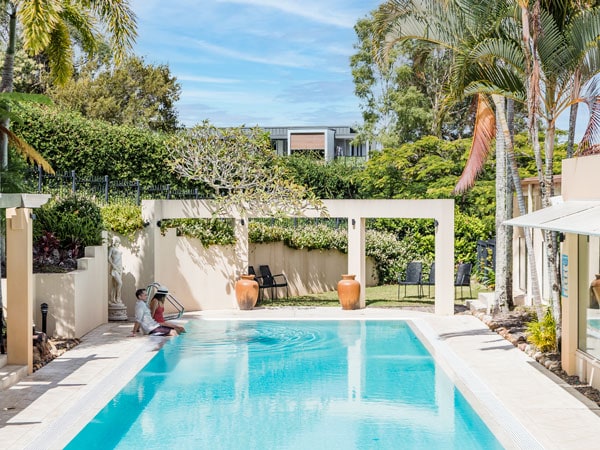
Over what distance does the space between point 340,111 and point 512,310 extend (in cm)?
2461

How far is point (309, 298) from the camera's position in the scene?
23500mm

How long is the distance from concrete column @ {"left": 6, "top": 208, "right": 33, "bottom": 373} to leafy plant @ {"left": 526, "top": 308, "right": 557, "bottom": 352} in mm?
8403

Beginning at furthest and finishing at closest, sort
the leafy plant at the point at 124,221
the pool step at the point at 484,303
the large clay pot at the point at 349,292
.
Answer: the large clay pot at the point at 349,292
the leafy plant at the point at 124,221
the pool step at the point at 484,303

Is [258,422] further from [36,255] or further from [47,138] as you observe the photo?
[47,138]

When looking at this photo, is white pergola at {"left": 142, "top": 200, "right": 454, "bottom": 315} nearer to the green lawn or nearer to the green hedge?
the green lawn

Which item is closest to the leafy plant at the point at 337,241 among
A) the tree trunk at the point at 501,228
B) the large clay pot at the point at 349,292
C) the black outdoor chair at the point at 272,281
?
the black outdoor chair at the point at 272,281

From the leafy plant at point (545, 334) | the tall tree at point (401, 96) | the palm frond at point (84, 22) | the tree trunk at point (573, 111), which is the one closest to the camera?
the tree trunk at point (573, 111)

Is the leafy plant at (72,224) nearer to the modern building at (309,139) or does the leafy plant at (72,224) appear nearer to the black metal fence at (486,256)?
the black metal fence at (486,256)

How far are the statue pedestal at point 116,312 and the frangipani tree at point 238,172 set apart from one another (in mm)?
3518

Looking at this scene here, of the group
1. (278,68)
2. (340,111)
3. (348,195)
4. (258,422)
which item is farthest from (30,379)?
(278,68)

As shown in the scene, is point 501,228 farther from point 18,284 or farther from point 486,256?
point 18,284

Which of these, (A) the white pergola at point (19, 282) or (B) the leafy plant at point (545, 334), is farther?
(B) the leafy plant at point (545, 334)

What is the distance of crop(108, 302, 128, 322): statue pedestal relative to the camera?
18.3m

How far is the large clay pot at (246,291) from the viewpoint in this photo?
808 inches
